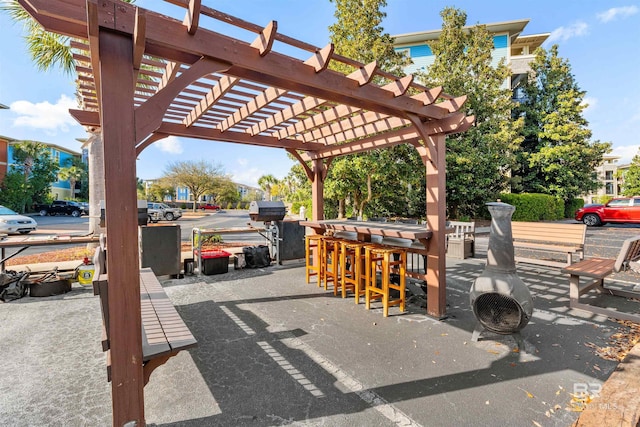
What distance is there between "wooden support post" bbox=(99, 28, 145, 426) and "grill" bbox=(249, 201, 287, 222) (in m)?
4.64

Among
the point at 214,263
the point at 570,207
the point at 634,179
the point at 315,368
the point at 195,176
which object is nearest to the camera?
the point at 315,368

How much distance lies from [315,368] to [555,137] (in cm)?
2133

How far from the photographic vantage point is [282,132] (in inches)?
218

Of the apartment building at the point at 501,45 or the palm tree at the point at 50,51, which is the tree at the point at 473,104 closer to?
the apartment building at the point at 501,45

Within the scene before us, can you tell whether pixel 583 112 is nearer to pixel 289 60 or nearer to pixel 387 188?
pixel 387 188

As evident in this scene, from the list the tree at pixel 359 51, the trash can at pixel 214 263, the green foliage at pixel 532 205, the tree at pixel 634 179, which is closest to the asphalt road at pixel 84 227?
the trash can at pixel 214 263

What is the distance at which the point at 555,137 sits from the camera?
17656 mm

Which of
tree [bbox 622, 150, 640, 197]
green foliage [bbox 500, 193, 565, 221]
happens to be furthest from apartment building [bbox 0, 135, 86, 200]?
tree [bbox 622, 150, 640, 197]

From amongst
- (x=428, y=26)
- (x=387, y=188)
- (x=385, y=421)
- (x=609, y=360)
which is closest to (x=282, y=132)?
(x=385, y=421)

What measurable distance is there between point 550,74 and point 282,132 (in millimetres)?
21342

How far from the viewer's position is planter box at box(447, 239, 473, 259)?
7648 mm

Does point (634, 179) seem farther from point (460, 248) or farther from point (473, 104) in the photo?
point (460, 248)

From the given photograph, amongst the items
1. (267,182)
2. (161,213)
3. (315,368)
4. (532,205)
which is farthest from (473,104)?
(267,182)

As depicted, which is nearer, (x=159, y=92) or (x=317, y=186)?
(x=159, y=92)
